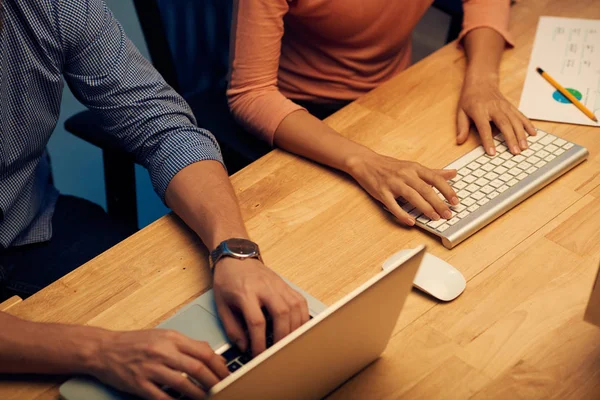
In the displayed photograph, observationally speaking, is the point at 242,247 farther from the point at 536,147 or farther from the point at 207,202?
the point at 536,147

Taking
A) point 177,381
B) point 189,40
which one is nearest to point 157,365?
point 177,381

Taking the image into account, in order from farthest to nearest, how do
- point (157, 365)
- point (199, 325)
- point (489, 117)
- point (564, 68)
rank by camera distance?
point (564, 68) < point (489, 117) < point (199, 325) < point (157, 365)

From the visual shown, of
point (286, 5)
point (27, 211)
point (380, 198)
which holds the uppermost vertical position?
point (286, 5)

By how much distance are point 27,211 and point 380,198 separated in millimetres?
632

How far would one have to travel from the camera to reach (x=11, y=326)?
876mm

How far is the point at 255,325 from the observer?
852 millimetres

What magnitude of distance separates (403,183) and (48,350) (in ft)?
1.85

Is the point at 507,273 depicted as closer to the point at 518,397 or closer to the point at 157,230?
the point at 518,397

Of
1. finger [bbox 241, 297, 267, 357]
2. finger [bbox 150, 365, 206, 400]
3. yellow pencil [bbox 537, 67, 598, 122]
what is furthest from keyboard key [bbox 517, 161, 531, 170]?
finger [bbox 150, 365, 206, 400]

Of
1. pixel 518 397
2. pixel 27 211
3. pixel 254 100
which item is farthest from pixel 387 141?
pixel 27 211

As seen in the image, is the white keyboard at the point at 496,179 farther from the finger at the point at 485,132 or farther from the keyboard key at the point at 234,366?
the keyboard key at the point at 234,366

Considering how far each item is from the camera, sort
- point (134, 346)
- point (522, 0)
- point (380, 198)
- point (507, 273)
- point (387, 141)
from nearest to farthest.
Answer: point (134, 346) < point (507, 273) < point (380, 198) < point (387, 141) < point (522, 0)

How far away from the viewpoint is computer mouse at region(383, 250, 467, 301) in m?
0.95

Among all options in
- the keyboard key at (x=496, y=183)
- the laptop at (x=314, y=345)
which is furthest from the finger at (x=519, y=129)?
the laptop at (x=314, y=345)
